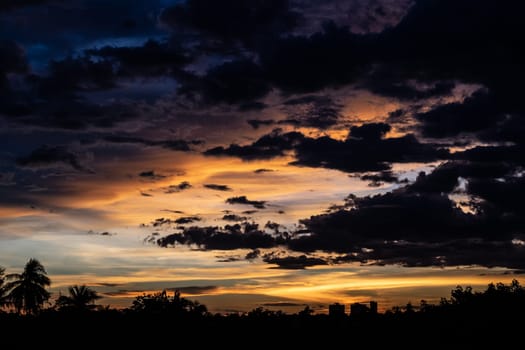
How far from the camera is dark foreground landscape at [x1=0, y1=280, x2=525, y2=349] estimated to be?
6022 centimetres

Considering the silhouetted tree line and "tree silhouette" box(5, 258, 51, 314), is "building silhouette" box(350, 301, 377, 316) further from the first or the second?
"tree silhouette" box(5, 258, 51, 314)

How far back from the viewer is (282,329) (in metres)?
67.1

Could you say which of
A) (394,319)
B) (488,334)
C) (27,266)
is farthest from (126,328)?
(27,266)

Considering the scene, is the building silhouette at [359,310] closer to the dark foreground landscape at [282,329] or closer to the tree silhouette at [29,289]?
the dark foreground landscape at [282,329]

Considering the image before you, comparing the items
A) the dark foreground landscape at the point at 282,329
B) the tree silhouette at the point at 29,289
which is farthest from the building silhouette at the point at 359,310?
the tree silhouette at the point at 29,289

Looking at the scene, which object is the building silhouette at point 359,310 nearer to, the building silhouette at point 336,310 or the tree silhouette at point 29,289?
the building silhouette at point 336,310

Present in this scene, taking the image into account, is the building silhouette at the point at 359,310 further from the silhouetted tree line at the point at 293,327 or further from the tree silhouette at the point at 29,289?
the tree silhouette at the point at 29,289

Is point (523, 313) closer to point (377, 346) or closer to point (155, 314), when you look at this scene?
point (377, 346)

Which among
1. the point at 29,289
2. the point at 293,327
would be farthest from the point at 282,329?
the point at 29,289

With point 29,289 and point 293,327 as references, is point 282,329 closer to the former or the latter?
point 293,327

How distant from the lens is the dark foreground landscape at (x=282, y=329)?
198 feet

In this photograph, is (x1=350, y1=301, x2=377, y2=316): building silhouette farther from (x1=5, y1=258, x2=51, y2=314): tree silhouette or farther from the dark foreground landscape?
(x1=5, y1=258, x2=51, y2=314): tree silhouette

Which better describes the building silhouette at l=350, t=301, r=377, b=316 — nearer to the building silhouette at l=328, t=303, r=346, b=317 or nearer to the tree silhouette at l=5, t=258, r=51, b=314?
the building silhouette at l=328, t=303, r=346, b=317

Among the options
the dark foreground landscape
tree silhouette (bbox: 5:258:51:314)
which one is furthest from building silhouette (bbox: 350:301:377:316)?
tree silhouette (bbox: 5:258:51:314)
